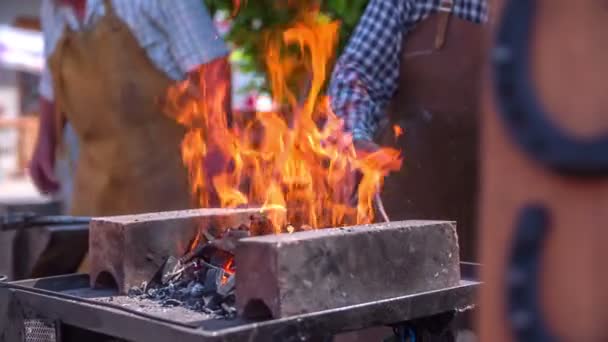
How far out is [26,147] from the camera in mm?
16891

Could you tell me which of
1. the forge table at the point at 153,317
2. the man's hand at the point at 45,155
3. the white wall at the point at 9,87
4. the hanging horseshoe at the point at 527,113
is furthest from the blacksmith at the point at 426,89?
the white wall at the point at 9,87

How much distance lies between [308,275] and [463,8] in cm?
176

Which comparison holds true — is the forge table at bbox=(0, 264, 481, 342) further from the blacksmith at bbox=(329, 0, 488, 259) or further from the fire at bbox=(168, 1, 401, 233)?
the blacksmith at bbox=(329, 0, 488, 259)

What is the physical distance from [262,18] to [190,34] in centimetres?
125

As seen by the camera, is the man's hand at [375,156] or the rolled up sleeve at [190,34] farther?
the rolled up sleeve at [190,34]

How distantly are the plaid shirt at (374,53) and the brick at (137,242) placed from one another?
1.00 meters

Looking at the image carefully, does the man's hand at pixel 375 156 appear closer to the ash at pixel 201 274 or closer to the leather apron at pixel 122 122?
the ash at pixel 201 274

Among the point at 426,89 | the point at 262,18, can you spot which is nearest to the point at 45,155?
the point at 262,18

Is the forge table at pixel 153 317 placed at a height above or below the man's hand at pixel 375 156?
below

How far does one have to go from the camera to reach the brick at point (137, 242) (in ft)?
7.96

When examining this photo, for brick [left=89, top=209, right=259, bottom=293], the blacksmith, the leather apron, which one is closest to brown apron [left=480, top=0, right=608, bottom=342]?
brick [left=89, top=209, right=259, bottom=293]

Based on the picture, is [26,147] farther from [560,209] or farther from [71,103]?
[560,209]

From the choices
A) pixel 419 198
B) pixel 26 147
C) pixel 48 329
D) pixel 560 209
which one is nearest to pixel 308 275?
pixel 48 329

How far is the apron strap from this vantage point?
136 inches
